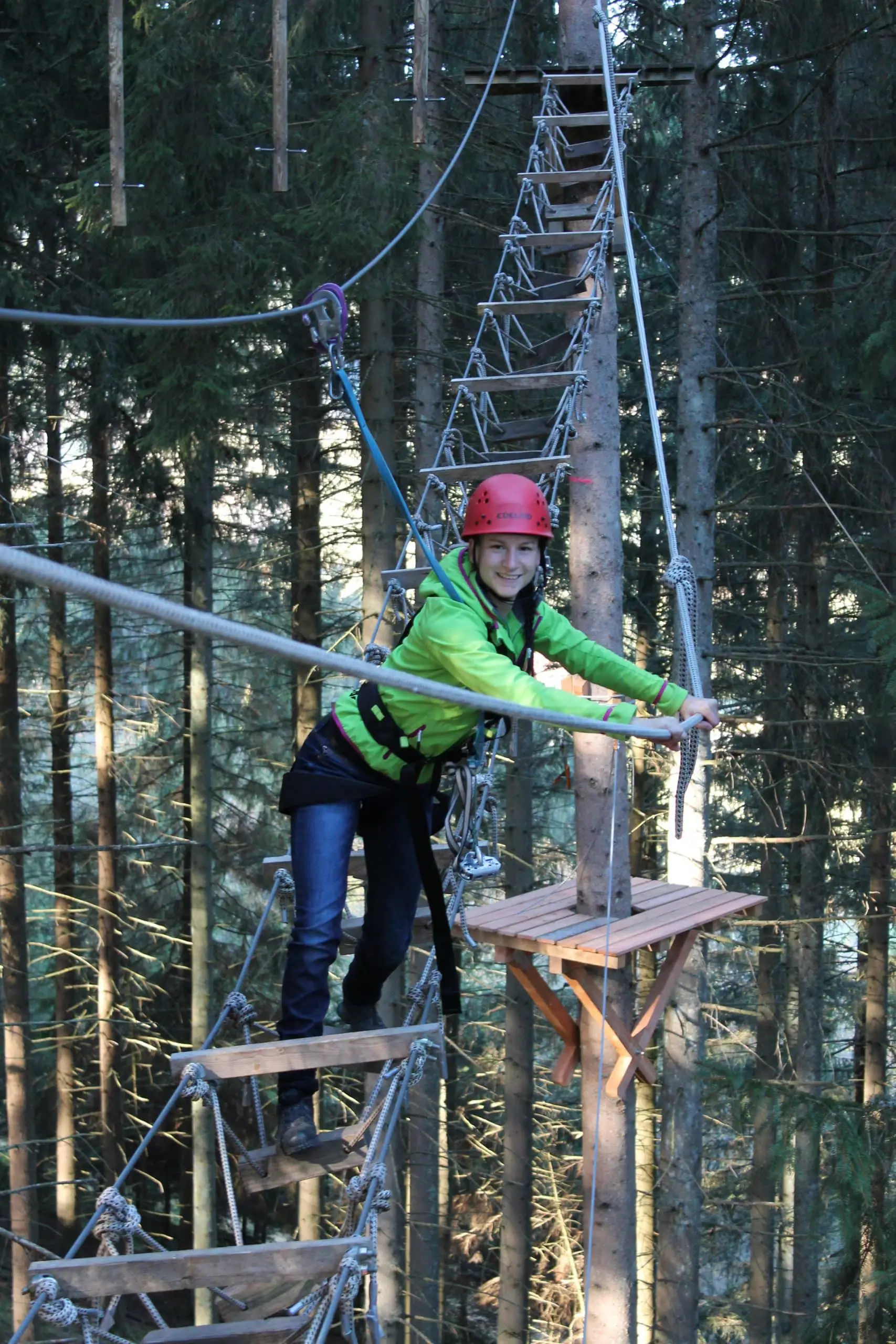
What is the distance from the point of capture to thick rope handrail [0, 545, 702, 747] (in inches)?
53.4

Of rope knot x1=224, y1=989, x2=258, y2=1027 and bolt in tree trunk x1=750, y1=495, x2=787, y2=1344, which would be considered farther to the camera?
bolt in tree trunk x1=750, y1=495, x2=787, y2=1344

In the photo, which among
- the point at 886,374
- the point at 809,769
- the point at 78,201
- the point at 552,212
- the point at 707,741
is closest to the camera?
the point at 552,212

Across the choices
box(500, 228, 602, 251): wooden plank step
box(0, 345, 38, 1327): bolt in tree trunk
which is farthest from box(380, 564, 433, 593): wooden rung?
box(0, 345, 38, 1327): bolt in tree trunk

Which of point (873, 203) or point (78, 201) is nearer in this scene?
→ point (78, 201)

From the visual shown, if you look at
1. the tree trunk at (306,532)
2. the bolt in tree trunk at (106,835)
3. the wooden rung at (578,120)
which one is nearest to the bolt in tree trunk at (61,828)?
the bolt in tree trunk at (106,835)

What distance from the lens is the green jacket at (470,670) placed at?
9.46ft

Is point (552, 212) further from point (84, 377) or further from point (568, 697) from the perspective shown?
point (84, 377)

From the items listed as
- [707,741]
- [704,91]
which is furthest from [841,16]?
[707,741]

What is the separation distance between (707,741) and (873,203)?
476cm

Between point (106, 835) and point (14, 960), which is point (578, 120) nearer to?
point (14, 960)

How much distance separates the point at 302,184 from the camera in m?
7.28

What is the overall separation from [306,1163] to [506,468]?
8.20 ft

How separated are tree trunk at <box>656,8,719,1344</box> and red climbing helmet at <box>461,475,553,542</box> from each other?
459 centimetres

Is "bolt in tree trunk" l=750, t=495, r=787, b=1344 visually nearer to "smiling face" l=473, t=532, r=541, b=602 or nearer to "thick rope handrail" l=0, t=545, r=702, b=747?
"smiling face" l=473, t=532, r=541, b=602
